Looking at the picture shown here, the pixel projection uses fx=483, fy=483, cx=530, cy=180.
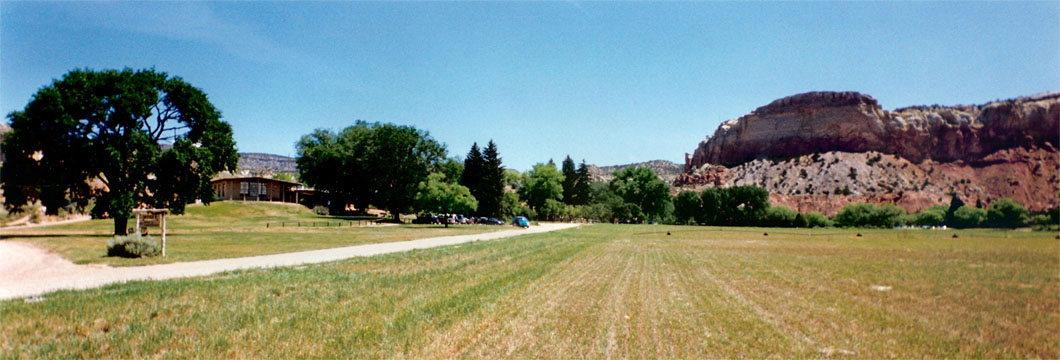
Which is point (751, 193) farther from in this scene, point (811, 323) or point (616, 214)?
point (811, 323)

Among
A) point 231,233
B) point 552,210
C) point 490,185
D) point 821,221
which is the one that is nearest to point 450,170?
point 490,185

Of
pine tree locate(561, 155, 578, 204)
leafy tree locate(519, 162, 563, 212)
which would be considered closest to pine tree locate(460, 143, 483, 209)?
leafy tree locate(519, 162, 563, 212)

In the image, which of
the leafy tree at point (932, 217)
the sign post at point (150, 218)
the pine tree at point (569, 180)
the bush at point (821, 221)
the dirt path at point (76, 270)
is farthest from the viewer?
the pine tree at point (569, 180)

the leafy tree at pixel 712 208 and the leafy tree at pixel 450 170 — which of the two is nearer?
the leafy tree at pixel 450 170

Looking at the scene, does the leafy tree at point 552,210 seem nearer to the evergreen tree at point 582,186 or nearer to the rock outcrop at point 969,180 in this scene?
the evergreen tree at point 582,186

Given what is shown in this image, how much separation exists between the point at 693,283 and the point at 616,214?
314 ft

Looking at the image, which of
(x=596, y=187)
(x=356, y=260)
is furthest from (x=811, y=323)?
(x=596, y=187)

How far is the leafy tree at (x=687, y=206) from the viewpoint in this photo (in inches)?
3487

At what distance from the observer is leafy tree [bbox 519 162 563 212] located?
103875 mm

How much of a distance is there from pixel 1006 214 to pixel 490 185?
70.3 meters

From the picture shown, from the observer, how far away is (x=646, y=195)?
112 meters

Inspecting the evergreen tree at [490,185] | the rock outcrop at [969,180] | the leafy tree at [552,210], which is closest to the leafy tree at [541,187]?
the leafy tree at [552,210]

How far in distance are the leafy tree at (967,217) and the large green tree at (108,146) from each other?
121 feet

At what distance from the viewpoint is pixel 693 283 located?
12.0 m
